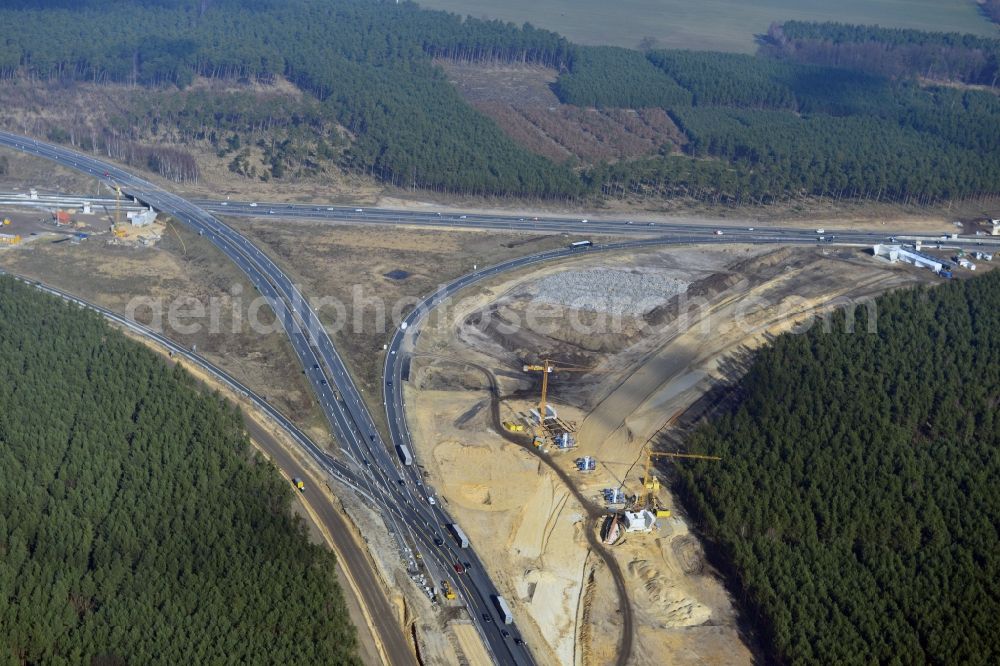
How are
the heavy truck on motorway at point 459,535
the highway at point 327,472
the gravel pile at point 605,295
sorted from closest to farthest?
1. the highway at point 327,472
2. the heavy truck on motorway at point 459,535
3. the gravel pile at point 605,295

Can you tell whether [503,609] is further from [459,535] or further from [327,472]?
[327,472]

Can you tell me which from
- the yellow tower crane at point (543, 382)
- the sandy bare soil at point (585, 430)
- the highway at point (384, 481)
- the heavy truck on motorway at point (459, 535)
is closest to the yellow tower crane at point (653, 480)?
the sandy bare soil at point (585, 430)

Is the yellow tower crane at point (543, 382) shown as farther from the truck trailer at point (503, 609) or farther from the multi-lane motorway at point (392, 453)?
the truck trailer at point (503, 609)

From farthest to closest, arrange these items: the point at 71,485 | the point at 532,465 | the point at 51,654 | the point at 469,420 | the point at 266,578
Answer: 1. the point at 469,420
2. the point at 532,465
3. the point at 71,485
4. the point at 266,578
5. the point at 51,654

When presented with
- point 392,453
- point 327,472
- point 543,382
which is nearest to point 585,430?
point 543,382

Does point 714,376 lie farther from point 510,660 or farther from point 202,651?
point 202,651

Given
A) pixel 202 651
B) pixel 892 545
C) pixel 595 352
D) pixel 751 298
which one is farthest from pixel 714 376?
pixel 202 651
